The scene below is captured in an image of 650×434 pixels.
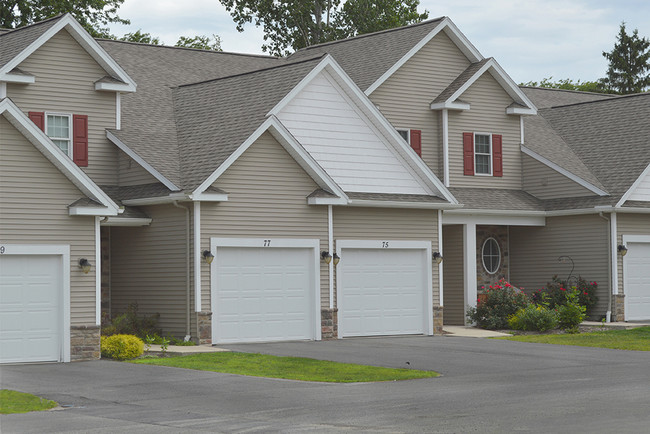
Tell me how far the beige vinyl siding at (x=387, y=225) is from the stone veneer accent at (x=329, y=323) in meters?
1.40

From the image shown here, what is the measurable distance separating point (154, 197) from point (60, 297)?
4130 mm

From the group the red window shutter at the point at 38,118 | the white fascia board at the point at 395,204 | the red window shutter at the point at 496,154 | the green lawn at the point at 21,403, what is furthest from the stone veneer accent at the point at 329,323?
the green lawn at the point at 21,403

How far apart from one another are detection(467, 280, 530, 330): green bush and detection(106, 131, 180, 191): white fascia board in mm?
10372

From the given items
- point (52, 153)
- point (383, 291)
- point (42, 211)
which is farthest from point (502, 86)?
point (42, 211)

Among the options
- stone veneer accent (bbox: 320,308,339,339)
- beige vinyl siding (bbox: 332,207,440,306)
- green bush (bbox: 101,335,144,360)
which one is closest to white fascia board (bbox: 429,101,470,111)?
beige vinyl siding (bbox: 332,207,440,306)

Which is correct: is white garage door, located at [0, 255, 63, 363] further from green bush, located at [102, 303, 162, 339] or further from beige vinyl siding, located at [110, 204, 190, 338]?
beige vinyl siding, located at [110, 204, 190, 338]

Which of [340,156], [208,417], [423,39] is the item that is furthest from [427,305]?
[208,417]

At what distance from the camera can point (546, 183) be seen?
1296 inches

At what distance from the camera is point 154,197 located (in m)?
24.1

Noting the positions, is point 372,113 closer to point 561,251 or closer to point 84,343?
point 561,251

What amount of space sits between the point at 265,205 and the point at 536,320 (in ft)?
28.1

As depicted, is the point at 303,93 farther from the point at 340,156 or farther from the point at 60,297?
the point at 60,297

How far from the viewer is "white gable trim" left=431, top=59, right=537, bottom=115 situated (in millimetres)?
31453

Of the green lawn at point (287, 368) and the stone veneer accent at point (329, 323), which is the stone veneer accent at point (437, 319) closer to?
the stone veneer accent at point (329, 323)
